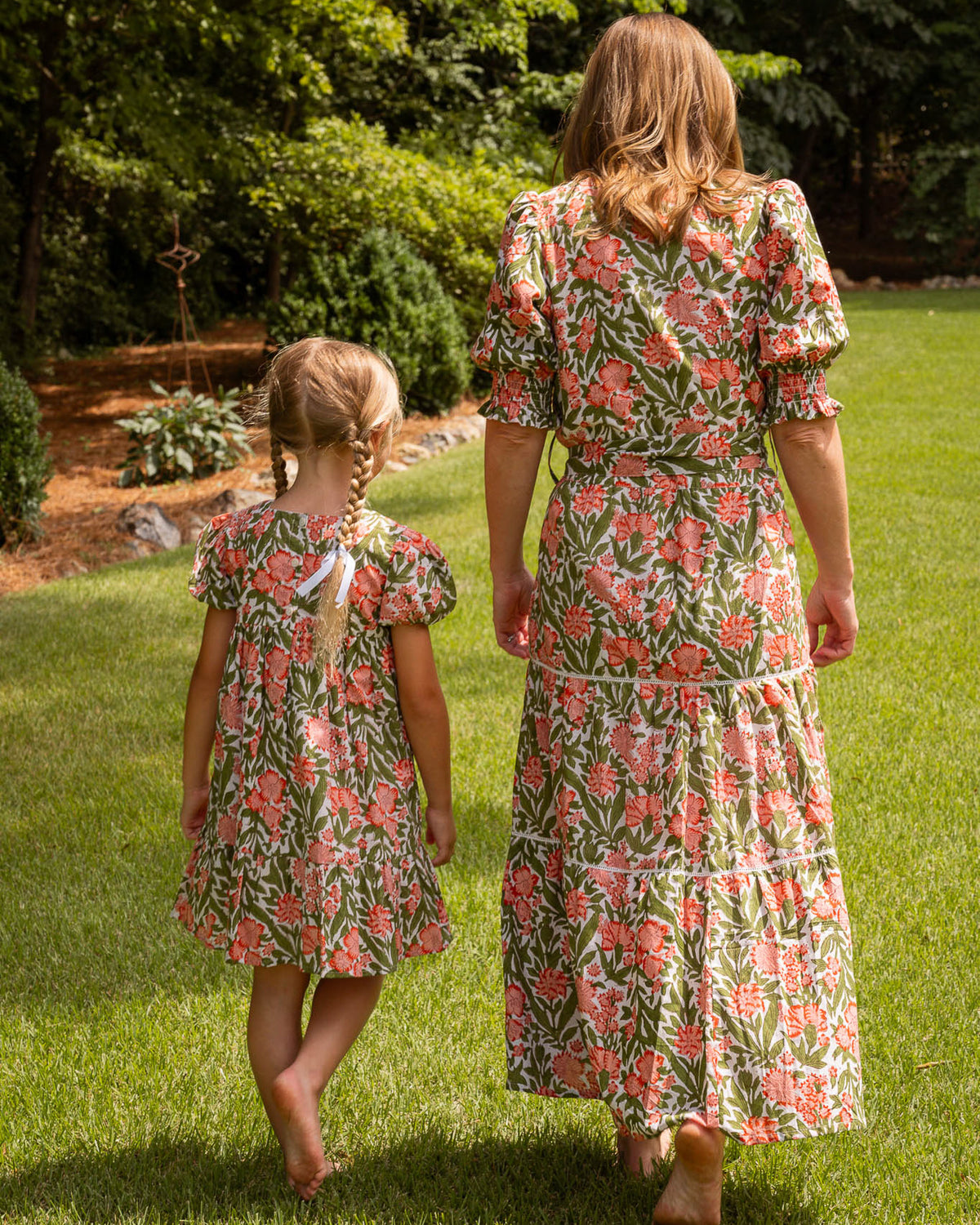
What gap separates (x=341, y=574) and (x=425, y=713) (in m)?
0.31

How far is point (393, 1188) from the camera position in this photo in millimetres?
2359

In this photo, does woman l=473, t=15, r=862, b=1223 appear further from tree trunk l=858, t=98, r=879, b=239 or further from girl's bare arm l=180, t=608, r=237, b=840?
tree trunk l=858, t=98, r=879, b=239

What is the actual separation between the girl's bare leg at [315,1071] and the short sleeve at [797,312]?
1285 mm

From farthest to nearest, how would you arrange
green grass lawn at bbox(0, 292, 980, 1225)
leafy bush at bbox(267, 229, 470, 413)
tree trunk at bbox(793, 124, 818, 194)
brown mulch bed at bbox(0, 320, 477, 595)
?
tree trunk at bbox(793, 124, 818, 194) < leafy bush at bbox(267, 229, 470, 413) < brown mulch bed at bbox(0, 320, 477, 595) < green grass lawn at bbox(0, 292, 980, 1225)

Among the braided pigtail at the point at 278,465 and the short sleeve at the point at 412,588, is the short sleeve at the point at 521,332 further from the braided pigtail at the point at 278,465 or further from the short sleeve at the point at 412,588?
the braided pigtail at the point at 278,465

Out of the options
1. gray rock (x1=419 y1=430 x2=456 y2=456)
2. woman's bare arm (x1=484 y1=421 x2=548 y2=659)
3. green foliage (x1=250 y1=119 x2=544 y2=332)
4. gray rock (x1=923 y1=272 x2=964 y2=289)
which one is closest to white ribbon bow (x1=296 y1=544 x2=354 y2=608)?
woman's bare arm (x1=484 y1=421 x2=548 y2=659)

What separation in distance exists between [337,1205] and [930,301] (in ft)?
68.3

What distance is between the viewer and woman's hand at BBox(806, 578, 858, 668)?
221 cm

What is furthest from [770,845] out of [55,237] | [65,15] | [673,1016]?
[55,237]

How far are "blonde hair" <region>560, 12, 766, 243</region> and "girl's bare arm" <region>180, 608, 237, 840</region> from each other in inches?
38.6

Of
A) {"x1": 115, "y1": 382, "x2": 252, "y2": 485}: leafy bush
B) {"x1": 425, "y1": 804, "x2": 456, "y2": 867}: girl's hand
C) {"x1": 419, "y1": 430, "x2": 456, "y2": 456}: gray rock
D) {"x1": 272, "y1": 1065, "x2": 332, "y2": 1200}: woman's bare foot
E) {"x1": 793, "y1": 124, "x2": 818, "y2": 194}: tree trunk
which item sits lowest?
{"x1": 419, "y1": 430, "x2": 456, "y2": 456}: gray rock

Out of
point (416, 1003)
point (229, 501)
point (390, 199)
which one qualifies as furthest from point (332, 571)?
point (390, 199)

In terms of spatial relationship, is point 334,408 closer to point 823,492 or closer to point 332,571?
point 332,571

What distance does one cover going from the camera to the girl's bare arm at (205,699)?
2312 mm
